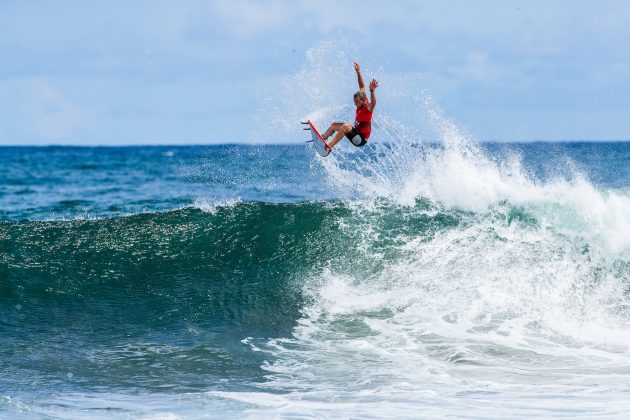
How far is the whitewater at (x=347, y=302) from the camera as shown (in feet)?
25.8

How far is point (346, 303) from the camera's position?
1112 centimetres

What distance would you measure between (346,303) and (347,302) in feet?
0.12

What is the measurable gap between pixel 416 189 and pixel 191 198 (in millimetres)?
11028

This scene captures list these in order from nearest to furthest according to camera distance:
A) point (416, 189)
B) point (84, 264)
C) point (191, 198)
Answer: point (84, 264) < point (416, 189) < point (191, 198)

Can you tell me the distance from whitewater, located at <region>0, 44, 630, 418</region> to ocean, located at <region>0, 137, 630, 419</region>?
4 cm

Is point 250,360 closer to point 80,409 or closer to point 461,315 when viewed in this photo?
point 80,409

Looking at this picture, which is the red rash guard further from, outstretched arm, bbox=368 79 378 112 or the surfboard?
the surfboard

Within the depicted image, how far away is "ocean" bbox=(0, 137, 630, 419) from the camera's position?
25.7ft

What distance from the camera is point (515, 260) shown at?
39.3 feet

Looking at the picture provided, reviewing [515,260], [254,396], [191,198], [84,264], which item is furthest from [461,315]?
[191,198]

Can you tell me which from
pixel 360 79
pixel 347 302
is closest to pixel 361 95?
pixel 360 79

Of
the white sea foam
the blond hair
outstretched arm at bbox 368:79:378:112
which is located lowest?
the white sea foam

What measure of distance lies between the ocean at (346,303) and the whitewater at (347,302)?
39mm

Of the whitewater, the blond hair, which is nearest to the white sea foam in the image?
the whitewater
